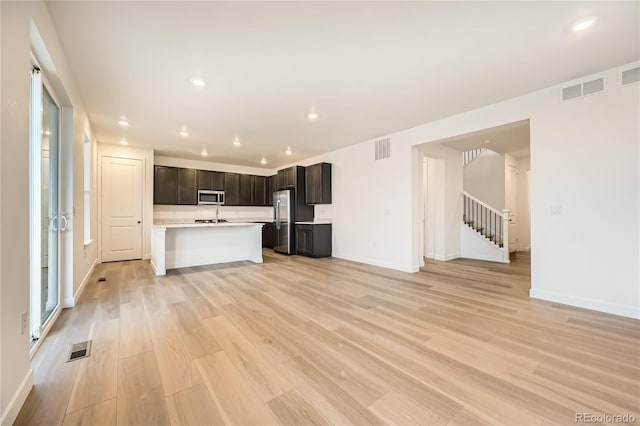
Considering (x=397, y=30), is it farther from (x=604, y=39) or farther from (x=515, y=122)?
(x=515, y=122)

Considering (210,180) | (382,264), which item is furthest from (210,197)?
(382,264)

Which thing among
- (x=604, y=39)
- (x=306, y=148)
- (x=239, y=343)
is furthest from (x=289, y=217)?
(x=604, y=39)

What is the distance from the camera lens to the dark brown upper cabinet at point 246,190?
26.3 ft

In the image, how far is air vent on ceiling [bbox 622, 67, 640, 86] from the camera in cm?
264

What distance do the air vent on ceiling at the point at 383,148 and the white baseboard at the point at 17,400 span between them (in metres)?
5.18

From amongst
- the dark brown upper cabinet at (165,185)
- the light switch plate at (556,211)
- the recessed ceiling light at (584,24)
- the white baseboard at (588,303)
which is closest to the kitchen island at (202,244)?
the dark brown upper cabinet at (165,185)

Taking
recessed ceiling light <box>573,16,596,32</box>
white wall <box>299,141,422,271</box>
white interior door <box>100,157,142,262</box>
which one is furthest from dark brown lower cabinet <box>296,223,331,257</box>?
recessed ceiling light <box>573,16,596,32</box>

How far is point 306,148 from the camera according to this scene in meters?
6.12

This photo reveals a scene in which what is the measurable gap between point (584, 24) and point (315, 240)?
17.1 feet

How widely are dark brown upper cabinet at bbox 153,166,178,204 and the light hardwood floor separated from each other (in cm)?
366

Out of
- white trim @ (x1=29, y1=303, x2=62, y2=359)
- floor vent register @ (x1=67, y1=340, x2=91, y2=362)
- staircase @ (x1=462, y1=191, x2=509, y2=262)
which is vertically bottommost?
floor vent register @ (x1=67, y1=340, x2=91, y2=362)

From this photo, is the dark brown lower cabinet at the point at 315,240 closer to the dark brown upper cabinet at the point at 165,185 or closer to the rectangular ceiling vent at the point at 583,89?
the dark brown upper cabinet at the point at 165,185

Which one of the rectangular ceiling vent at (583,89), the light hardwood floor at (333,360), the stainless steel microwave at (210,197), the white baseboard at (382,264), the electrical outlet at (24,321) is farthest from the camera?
the stainless steel microwave at (210,197)

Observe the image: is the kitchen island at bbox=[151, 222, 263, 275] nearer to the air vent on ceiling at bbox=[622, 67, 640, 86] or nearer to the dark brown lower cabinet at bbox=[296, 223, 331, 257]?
the dark brown lower cabinet at bbox=[296, 223, 331, 257]
